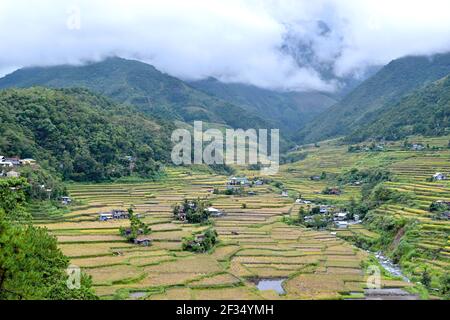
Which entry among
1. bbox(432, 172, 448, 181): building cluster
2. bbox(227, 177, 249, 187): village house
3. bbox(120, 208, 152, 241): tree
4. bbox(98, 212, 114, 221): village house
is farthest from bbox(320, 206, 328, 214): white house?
bbox(98, 212, 114, 221): village house

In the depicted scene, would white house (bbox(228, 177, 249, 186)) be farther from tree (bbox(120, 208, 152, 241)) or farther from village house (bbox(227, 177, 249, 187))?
tree (bbox(120, 208, 152, 241))

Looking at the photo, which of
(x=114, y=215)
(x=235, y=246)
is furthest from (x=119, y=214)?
(x=235, y=246)

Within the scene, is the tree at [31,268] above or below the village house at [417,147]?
below

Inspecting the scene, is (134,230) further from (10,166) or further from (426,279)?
(426,279)

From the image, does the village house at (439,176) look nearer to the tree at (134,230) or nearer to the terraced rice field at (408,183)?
the terraced rice field at (408,183)

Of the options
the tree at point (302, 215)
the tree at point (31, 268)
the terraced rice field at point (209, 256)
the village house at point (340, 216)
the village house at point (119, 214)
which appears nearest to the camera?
the tree at point (31, 268)

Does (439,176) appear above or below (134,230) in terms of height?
above

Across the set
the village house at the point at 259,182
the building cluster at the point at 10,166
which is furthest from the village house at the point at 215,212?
the village house at the point at 259,182

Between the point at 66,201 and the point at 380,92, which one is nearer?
the point at 66,201
